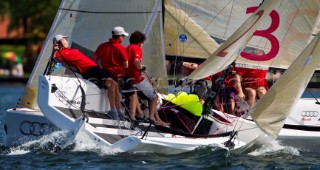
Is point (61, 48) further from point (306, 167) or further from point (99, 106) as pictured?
point (306, 167)

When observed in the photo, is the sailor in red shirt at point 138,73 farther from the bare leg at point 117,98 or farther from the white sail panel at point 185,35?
the white sail panel at point 185,35

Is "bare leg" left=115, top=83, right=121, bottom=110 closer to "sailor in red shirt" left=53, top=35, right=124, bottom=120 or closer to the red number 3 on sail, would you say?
"sailor in red shirt" left=53, top=35, right=124, bottom=120

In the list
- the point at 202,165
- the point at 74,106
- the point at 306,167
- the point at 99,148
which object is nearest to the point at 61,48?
the point at 74,106

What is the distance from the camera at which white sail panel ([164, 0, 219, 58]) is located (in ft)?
65.6

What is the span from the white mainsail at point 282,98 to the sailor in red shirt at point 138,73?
168 centimetres

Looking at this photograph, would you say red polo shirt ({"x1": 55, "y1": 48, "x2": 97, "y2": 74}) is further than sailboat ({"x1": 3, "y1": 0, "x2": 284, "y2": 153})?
Yes

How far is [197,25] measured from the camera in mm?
19984

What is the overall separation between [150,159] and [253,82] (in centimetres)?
387

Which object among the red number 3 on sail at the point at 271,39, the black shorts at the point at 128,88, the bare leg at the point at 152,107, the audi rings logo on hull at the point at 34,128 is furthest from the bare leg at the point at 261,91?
the audi rings logo on hull at the point at 34,128

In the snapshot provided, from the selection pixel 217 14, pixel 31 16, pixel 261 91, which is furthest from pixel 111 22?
pixel 31 16

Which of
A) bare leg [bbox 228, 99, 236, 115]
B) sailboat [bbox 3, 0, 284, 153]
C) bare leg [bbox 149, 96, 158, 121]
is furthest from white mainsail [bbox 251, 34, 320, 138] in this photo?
bare leg [bbox 228, 99, 236, 115]

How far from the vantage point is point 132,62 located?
53.1ft

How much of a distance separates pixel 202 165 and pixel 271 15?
14.9ft

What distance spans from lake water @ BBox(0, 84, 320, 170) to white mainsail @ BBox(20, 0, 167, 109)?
8.39 ft
